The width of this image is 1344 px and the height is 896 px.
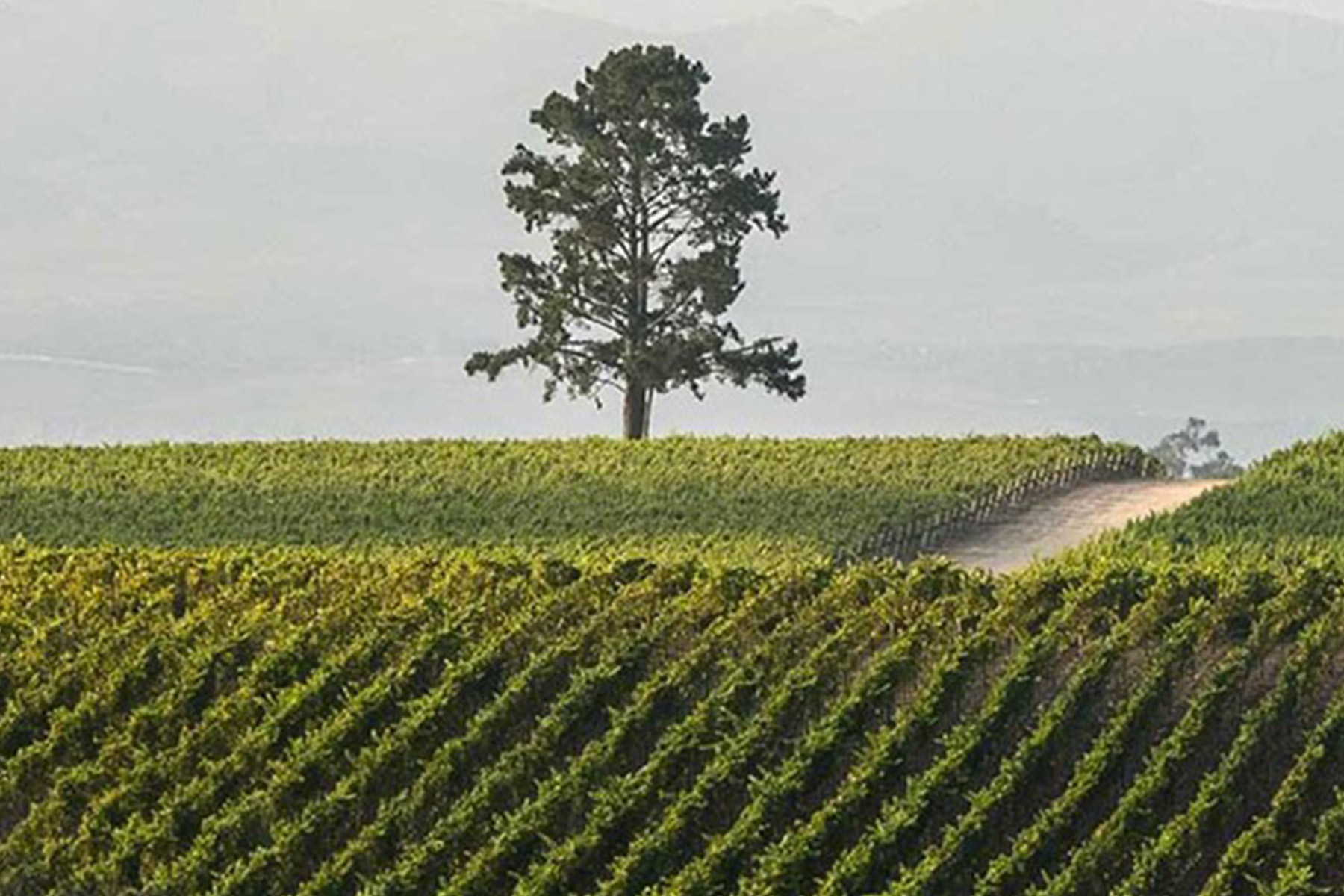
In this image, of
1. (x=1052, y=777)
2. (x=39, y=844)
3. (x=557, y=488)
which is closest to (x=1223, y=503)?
(x=557, y=488)

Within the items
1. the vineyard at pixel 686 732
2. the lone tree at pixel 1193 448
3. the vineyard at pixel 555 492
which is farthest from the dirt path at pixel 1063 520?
the lone tree at pixel 1193 448

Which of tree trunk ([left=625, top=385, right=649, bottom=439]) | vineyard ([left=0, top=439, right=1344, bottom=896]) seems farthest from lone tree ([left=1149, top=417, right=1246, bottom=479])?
vineyard ([left=0, top=439, right=1344, bottom=896])

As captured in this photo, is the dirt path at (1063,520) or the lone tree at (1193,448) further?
the lone tree at (1193,448)

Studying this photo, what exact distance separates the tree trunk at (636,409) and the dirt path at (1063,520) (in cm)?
1417

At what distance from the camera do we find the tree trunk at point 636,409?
60.4m

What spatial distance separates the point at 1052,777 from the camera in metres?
24.7

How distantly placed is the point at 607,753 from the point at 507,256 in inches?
1426

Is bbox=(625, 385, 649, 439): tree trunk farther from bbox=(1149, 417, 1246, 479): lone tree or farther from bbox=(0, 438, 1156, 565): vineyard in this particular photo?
bbox=(1149, 417, 1246, 479): lone tree

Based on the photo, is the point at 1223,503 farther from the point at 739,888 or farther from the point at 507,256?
the point at 507,256

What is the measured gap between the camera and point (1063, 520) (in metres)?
45.2

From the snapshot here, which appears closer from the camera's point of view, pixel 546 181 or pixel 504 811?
pixel 504 811

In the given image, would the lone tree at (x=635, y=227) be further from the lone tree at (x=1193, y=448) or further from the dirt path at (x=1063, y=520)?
the lone tree at (x=1193, y=448)

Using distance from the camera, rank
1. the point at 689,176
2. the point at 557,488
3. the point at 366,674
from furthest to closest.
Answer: the point at 689,176, the point at 557,488, the point at 366,674

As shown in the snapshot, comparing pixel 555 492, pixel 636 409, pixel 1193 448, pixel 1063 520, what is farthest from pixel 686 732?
pixel 1193 448
